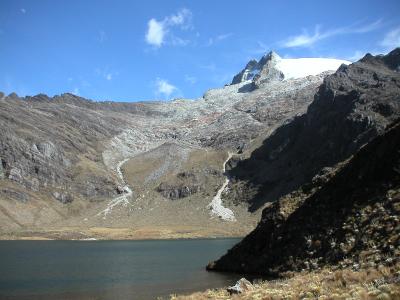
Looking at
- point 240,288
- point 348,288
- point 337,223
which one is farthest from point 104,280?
point 348,288

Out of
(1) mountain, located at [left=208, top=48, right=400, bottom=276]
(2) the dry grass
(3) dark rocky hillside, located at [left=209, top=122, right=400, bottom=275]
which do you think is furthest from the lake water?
(2) the dry grass

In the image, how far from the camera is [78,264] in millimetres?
82625

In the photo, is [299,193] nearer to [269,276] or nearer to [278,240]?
[278,240]

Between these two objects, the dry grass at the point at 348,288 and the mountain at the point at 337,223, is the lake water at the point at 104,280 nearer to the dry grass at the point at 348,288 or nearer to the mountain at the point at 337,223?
the mountain at the point at 337,223

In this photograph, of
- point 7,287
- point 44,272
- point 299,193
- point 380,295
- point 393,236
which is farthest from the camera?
point 44,272

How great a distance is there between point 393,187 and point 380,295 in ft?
85.3

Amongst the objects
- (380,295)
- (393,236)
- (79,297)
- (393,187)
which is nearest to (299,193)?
(393,187)

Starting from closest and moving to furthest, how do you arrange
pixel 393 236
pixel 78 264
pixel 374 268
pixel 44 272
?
pixel 374 268 < pixel 393 236 < pixel 44 272 < pixel 78 264

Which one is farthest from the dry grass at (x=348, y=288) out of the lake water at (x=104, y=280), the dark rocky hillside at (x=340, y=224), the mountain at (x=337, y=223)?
the lake water at (x=104, y=280)

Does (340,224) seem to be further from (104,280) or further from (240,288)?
(104,280)

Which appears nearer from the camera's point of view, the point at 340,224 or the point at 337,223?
the point at 340,224

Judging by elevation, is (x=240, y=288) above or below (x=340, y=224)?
below

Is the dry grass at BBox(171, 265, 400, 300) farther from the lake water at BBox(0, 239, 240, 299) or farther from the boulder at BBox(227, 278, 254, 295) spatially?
the lake water at BBox(0, 239, 240, 299)

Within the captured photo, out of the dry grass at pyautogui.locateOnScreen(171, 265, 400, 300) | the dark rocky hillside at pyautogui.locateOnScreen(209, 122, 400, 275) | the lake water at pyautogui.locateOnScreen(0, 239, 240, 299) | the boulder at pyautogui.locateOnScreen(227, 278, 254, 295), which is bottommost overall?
the lake water at pyautogui.locateOnScreen(0, 239, 240, 299)
